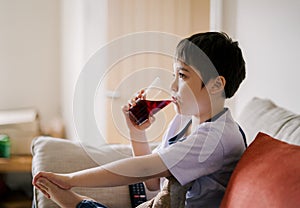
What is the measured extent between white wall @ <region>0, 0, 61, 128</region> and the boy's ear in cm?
192

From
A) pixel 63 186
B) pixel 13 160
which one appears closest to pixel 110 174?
pixel 63 186

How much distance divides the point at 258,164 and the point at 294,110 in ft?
2.76

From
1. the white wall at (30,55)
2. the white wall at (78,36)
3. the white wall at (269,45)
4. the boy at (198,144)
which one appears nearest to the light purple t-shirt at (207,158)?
the boy at (198,144)

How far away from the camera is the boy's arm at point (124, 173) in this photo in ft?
4.81

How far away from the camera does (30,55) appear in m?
3.24

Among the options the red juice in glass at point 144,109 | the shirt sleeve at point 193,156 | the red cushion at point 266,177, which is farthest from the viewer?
the red juice in glass at point 144,109

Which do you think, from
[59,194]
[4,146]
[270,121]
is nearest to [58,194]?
[59,194]

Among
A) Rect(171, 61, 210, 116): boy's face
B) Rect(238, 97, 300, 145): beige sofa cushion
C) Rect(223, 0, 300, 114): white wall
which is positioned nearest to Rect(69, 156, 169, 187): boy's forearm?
Rect(171, 61, 210, 116): boy's face

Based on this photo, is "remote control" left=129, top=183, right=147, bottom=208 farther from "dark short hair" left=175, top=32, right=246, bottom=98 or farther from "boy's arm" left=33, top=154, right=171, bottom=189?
"dark short hair" left=175, top=32, right=246, bottom=98

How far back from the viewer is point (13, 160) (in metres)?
2.95

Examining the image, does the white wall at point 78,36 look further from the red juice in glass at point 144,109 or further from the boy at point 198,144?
the boy at point 198,144

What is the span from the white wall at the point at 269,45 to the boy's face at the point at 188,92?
0.70 metres

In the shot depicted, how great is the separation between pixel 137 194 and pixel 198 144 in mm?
502

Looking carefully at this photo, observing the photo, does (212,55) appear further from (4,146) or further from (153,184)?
(4,146)
